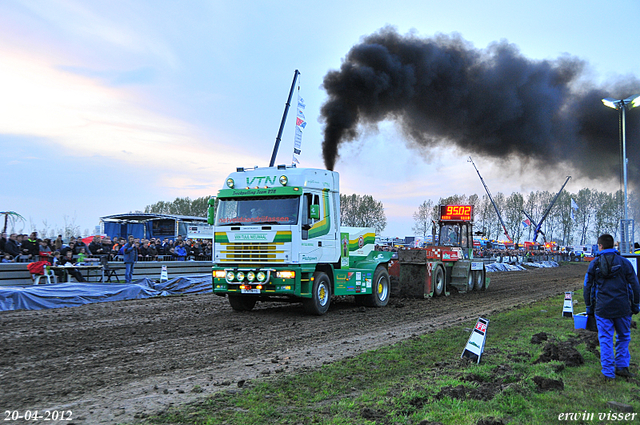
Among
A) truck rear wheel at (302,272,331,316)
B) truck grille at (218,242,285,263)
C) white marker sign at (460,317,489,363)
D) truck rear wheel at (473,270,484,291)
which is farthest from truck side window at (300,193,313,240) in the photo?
truck rear wheel at (473,270,484,291)

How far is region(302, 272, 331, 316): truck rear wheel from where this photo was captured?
12.0 m

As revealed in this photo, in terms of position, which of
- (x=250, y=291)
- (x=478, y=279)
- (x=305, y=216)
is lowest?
(x=478, y=279)

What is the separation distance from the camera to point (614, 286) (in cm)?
640

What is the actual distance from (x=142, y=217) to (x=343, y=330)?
2738 centimetres

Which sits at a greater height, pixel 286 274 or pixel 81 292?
pixel 286 274

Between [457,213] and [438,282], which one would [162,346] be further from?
[457,213]

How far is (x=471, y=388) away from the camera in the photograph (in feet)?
18.9

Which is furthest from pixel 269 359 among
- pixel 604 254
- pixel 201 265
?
pixel 201 265

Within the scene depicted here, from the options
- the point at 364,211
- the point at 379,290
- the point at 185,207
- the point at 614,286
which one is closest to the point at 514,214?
the point at 364,211

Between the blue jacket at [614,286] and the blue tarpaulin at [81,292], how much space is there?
41.7 ft

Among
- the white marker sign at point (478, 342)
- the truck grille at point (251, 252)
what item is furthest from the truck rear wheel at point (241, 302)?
the white marker sign at point (478, 342)

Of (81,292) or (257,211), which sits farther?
(81,292)

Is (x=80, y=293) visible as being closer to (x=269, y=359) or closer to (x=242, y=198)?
(x=242, y=198)

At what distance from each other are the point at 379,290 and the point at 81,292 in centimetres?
869
